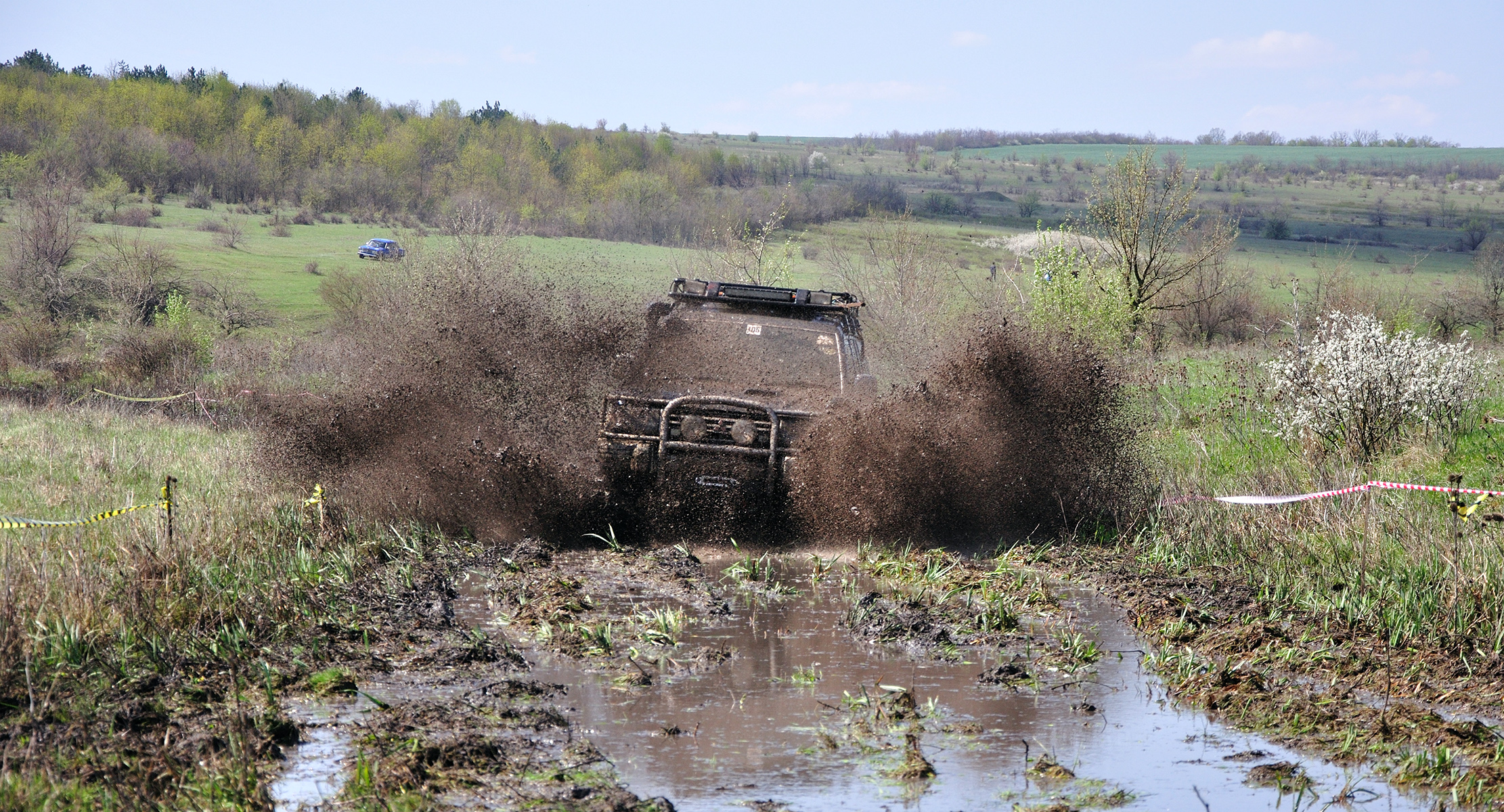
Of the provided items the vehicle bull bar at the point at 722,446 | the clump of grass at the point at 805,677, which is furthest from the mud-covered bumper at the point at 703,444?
the clump of grass at the point at 805,677

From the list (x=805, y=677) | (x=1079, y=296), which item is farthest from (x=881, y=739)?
(x=1079, y=296)

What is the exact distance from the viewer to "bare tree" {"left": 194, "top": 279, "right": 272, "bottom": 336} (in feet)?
126

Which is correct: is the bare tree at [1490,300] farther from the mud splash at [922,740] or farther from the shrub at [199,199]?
the shrub at [199,199]

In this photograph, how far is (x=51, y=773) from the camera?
154 inches

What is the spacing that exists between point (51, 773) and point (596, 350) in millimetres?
7052

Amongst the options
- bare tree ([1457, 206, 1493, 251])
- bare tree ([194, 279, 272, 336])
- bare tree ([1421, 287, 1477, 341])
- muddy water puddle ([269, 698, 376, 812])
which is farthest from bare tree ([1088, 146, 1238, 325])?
bare tree ([1457, 206, 1493, 251])

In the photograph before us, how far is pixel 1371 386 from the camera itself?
11.8 metres

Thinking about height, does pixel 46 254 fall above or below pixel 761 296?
below

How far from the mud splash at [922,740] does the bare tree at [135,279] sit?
2880 cm

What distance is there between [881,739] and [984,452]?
15.1ft

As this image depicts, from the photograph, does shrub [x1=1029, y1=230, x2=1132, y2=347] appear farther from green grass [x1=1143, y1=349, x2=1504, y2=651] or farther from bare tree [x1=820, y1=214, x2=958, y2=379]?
green grass [x1=1143, y1=349, x2=1504, y2=651]

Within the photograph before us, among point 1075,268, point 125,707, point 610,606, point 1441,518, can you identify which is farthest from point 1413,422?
point 1075,268

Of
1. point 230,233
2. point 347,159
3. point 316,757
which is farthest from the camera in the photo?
point 347,159

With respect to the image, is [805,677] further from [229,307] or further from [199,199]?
[199,199]
